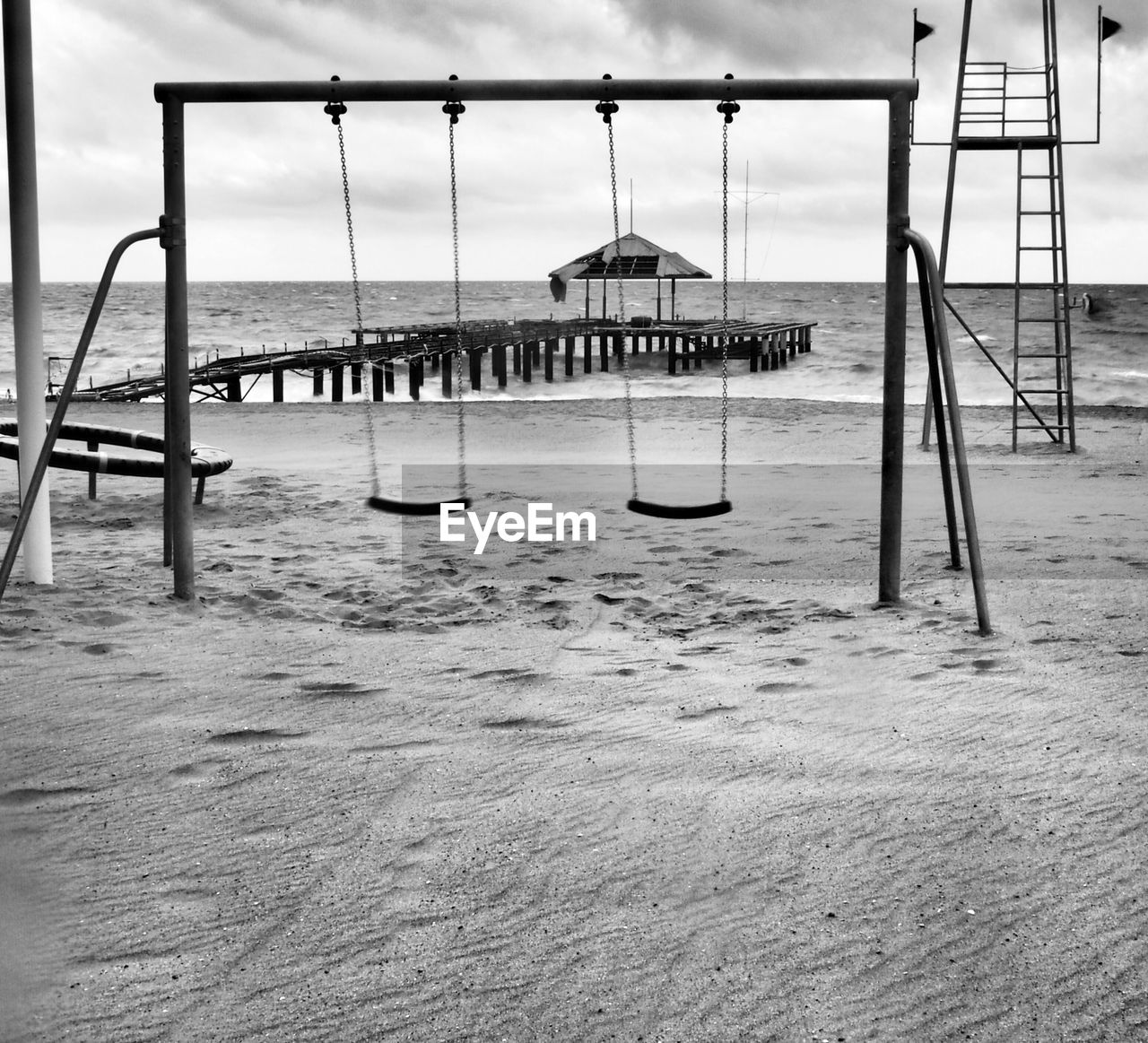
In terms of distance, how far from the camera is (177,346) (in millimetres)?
5453

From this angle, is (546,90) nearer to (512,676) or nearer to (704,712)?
(512,676)

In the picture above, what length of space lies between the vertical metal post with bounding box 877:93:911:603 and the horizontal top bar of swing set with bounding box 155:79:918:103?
0.63ft

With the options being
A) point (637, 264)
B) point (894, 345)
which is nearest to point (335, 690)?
point (894, 345)

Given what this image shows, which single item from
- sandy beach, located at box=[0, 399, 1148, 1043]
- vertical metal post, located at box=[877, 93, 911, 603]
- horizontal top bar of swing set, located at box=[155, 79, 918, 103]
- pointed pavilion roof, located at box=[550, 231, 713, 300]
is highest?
pointed pavilion roof, located at box=[550, 231, 713, 300]

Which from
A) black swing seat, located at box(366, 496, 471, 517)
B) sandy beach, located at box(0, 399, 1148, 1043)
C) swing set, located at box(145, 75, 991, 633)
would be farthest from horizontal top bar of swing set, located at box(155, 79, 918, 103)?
sandy beach, located at box(0, 399, 1148, 1043)

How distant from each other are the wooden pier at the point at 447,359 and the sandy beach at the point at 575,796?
999 centimetres

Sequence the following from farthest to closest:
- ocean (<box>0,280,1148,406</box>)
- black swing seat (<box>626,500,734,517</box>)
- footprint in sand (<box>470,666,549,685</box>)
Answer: ocean (<box>0,280,1148,406</box>), black swing seat (<box>626,500,734,517</box>), footprint in sand (<box>470,666,549,685</box>)

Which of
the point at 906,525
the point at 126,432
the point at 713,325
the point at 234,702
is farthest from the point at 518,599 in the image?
the point at 713,325

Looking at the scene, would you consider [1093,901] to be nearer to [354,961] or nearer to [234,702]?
[354,961]

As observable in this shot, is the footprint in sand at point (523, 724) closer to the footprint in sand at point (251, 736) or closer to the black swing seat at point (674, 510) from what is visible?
the footprint in sand at point (251, 736)

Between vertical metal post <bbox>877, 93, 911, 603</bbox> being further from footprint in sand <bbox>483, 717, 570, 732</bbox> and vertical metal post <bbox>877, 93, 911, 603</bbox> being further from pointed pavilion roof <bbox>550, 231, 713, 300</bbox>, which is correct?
pointed pavilion roof <bbox>550, 231, 713, 300</bbox>

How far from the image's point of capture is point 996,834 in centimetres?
319

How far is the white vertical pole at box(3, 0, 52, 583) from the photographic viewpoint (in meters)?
5.42

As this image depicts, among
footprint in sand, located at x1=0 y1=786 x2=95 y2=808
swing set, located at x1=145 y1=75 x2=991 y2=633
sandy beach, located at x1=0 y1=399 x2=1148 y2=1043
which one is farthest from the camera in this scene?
swing set, located at x1=145 y1=75 x2=991 y2=633
